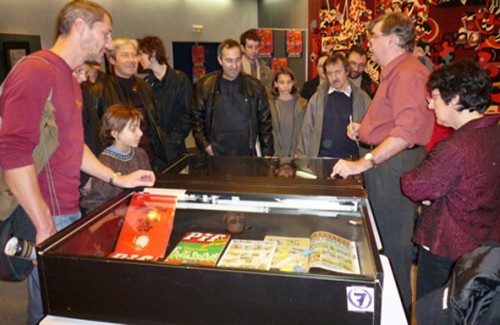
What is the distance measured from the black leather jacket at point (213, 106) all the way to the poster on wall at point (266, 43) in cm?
294

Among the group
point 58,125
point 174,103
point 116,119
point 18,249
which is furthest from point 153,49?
point 18,249

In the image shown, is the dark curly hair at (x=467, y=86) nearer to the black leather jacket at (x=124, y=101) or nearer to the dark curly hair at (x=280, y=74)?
the black leather jacket at (x=124, y=101)

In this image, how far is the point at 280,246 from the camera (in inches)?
62.9

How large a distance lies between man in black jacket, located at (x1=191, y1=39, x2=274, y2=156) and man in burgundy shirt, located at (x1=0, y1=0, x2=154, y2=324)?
1.43m

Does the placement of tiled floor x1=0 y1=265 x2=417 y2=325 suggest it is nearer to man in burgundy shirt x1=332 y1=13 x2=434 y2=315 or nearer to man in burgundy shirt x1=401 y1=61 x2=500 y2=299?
man in burgundy shirt x1=332 y1=13 x2=434 y2=315

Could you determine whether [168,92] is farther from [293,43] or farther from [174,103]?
[293,43]

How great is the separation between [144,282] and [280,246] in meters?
0.62

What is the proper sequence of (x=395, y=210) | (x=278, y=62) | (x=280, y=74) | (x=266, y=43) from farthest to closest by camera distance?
1. (x=278, y=62)
2. (x=266, y=43)
3. (x=280, y=74)
4. (x=395, y=210)

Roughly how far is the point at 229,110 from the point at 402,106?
Result: 138 centimetres

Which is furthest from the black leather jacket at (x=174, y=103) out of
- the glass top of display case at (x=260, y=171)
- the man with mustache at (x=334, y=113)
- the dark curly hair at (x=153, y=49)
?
the glass top of display case at (x=260, y=171)

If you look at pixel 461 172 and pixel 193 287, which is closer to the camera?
pixel 193 287

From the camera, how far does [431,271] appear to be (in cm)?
193

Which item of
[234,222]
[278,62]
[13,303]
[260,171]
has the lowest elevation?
[13,303]

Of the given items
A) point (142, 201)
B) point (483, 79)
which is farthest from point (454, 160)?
point (142, 201)
